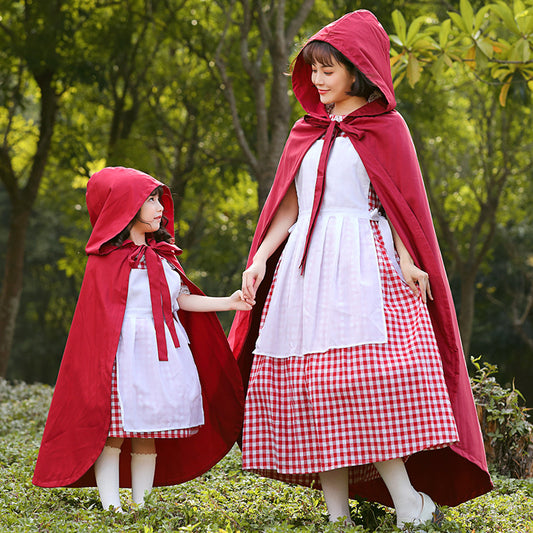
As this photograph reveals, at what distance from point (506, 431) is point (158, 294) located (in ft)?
8.48

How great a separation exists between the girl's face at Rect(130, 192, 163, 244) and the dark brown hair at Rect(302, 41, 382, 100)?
3.28ft

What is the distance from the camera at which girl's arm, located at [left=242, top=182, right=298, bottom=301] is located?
3.50 metres

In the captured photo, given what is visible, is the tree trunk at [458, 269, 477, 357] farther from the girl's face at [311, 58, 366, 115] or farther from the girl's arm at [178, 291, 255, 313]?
the girl's face at [311, 58, 366, 115]

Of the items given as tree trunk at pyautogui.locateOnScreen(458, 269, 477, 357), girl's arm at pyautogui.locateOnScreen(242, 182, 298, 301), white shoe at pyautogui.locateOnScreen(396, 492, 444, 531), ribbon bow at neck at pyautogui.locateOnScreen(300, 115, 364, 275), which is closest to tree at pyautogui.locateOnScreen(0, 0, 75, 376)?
tree trunk at pyautogui.locateOnScreen(458, 269, 477, 357)

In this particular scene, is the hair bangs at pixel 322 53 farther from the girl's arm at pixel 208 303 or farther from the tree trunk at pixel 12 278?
the tree trunk at pixel 12 278

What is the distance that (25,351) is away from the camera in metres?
19.8

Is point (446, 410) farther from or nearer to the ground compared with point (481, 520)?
farther from the ground

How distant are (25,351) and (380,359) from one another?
18052mm

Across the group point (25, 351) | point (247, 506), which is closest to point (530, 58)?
point (247, 506)

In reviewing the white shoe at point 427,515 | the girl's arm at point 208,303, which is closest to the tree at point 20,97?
the girl's arm at point 208,303

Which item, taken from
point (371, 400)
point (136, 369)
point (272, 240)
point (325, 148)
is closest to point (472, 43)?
point (325, 148)

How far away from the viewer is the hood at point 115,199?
365 centimetres

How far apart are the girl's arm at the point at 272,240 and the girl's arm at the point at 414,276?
2.00 feet

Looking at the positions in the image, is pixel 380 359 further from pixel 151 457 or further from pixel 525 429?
pixel 525 429
